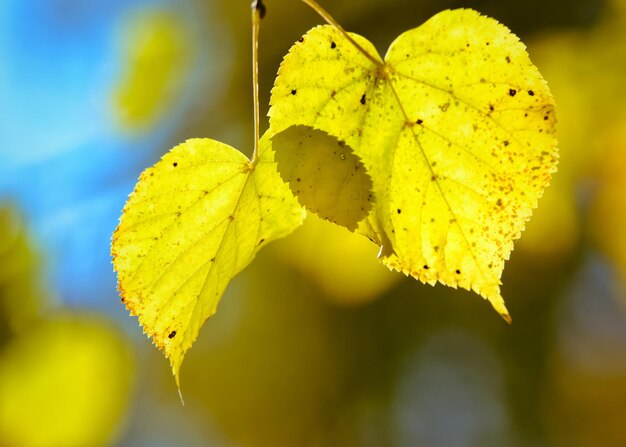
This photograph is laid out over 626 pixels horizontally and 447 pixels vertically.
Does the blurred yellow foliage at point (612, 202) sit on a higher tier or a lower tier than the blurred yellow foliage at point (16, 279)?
lower

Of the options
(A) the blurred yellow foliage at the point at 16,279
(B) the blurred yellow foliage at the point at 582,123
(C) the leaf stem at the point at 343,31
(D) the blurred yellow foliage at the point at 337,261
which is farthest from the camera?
(D) the blurred yellow foliage at the point at 337,261

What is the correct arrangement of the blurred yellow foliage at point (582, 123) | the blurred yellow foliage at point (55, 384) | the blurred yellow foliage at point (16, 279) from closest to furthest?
the blurred yellow foliage at point (16, 279) < the blurred yellow foliage at point (582, 123) < the blurred yellow foliage at point (55, 384)

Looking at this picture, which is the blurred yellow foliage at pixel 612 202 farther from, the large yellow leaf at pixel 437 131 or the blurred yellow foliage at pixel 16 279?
the large yellow leaf at pixel 437 131

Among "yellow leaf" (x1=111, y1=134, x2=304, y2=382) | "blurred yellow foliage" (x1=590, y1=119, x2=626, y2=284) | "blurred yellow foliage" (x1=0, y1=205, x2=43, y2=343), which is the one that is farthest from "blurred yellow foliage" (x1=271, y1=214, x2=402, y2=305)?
"yellow leaf" (x1=111, y1=134, x2=304, y2=382)

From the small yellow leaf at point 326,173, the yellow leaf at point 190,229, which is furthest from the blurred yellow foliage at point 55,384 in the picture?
the small yellow leaf at point 326,173

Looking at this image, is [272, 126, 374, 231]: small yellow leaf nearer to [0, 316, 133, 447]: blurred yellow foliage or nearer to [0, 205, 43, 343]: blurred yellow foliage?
[0, 205, 43, 343]: blurred yellow foliage

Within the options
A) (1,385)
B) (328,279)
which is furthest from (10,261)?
(328,279)

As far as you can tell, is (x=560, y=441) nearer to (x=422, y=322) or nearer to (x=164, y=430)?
(x=422, y=322)
